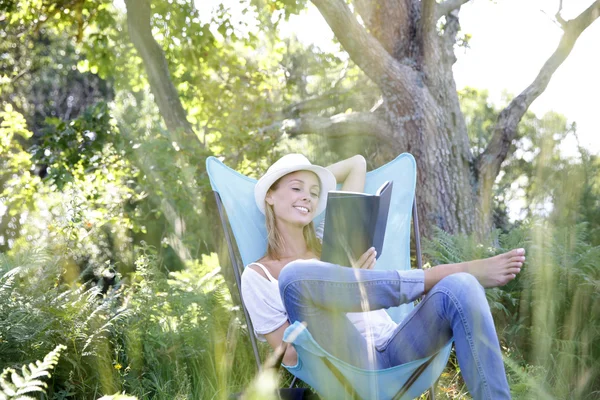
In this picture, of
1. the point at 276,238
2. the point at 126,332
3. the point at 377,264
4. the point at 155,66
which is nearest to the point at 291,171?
the point at 276,238

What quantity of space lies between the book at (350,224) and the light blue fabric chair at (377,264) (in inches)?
12.0

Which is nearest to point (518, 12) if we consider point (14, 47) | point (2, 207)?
point (2, 207)

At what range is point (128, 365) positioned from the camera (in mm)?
3010

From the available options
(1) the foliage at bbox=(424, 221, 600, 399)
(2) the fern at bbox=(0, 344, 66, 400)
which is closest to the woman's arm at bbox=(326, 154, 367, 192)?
(1) the foliage at bbox=(424, 221, 600, 399)

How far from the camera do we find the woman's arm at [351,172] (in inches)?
117

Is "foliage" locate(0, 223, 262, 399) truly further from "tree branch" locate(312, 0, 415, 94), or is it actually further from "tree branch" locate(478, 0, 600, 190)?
"tree branch" locate(478, 0, 600, 190)

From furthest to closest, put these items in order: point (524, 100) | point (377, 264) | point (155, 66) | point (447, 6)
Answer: point (447, 6), point (155, 66), point (524, 100), point (377, 264)

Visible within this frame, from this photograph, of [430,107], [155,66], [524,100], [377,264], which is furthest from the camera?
[155,66]

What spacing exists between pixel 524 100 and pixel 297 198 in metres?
2.58

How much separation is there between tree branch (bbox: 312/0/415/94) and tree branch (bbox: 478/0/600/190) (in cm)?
74

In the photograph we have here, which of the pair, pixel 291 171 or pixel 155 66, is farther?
pixel 155 66

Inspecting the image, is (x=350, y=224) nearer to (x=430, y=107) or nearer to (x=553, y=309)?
(x=553, y=309)

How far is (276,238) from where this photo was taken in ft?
9.07

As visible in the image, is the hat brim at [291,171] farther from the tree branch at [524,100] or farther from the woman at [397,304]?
the tree branch at [524,100]
